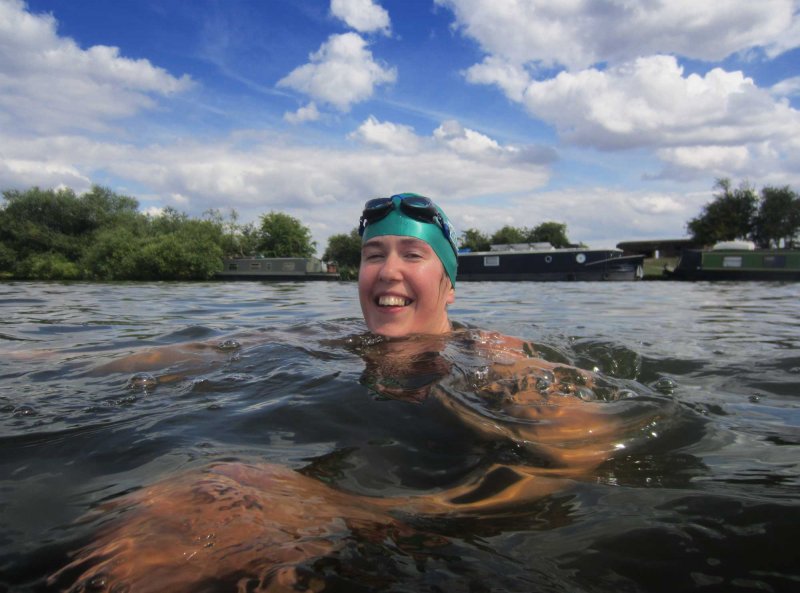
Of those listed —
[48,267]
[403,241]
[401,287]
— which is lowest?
[401,287]

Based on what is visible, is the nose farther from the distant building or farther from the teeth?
the distant building

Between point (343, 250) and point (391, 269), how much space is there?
74.1 m

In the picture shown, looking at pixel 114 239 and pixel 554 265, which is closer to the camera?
pixel 554 265

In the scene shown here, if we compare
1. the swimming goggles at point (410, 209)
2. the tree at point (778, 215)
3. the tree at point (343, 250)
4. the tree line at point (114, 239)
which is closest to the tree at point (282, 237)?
the tree line at point (114, 239)

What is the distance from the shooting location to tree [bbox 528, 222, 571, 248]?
82.4 metres

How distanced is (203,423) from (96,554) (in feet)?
3.50

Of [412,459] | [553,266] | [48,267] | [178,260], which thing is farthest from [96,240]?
[412,459]

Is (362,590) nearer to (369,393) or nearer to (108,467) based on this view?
(108,467)

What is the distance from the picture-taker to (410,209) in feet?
13.6

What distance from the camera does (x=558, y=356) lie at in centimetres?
430

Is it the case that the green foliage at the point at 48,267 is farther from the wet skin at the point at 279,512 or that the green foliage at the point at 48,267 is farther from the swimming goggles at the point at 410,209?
the wet skin at the point at 279,512

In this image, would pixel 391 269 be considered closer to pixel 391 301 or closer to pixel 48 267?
pixel 391 301

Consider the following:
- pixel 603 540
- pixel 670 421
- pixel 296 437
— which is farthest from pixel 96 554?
pixel 670 421

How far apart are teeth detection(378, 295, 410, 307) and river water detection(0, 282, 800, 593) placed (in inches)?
14.8
